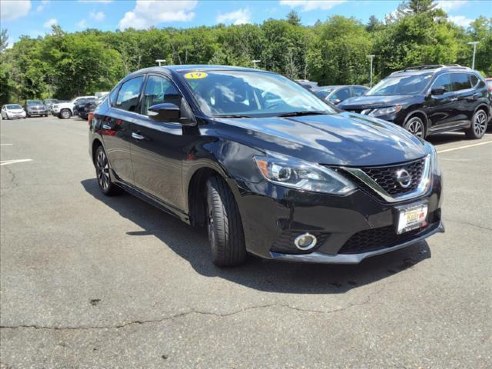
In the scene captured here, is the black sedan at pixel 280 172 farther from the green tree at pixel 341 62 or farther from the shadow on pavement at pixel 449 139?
the green tree at pixel 341 62

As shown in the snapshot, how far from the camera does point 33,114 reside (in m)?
42.0

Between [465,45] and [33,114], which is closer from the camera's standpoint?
[33,114]

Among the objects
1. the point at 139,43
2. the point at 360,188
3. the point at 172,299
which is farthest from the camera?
the point at 139,43

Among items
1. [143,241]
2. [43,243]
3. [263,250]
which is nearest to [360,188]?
[263,250]

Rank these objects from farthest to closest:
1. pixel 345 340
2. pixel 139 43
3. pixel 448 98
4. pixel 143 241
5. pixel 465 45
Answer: pixel 139 43 < pixel 465 45 < pixel 448 98 < pixel 143 241 < pixel 345 340

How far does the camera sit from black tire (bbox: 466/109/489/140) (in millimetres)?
10773

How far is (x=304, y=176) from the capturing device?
10.1ft

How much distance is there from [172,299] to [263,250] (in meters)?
0.72

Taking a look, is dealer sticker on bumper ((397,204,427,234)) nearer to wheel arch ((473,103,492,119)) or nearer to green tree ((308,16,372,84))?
wheel arch ((473,103,492,119))

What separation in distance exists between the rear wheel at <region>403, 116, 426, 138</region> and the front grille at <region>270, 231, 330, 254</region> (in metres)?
6.71

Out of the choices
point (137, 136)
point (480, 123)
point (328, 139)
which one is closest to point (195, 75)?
point (137, 136)

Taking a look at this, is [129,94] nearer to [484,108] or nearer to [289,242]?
[289,242]

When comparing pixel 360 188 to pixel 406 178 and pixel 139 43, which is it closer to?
pixel 406 178

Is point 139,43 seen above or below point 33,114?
above
